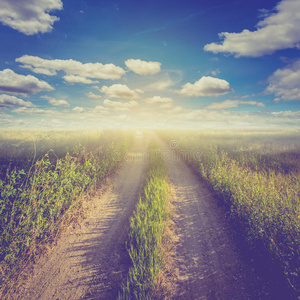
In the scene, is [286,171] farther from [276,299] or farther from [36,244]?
[36,244]

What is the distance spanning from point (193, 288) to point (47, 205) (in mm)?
4571

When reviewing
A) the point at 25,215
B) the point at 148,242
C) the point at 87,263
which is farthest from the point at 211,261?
the point at 25,215

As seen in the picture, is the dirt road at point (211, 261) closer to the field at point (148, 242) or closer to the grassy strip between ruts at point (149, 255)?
the field at point (148, 242)

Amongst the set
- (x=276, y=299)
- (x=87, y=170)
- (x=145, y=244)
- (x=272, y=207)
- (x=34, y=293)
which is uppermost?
(x=87, y=170)

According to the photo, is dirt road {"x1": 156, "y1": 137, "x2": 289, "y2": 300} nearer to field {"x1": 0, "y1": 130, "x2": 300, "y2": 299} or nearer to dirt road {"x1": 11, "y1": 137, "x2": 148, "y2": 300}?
field {"x1": 0, "y1": 130, "x2": 300, "y2": 299}

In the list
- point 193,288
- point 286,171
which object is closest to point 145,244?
point 193,288

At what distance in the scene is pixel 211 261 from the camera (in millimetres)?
4090

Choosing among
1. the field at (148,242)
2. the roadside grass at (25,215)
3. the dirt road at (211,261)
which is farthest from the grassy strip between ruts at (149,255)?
the roadside grass at (25,215)

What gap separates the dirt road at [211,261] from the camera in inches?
132

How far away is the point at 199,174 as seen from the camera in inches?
416

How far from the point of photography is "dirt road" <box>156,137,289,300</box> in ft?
11.0

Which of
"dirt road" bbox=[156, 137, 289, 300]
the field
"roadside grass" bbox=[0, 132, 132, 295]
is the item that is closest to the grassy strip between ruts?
the field

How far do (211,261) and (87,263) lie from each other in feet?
10.6

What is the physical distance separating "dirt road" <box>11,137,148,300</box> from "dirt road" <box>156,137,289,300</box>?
1632 mm
